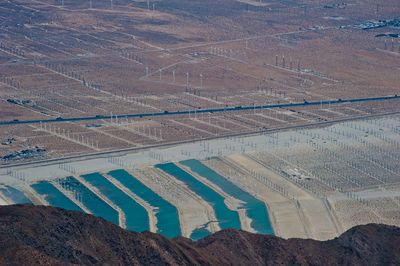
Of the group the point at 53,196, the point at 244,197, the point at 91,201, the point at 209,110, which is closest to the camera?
the point at 91,201

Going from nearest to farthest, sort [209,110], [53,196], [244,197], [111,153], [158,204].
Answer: [158,204] < [53,196] < [244,197] < [111,153] < [209,110]

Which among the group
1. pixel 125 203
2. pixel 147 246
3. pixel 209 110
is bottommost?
pixel 209 110

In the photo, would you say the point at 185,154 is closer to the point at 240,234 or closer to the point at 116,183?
the point at 116,183

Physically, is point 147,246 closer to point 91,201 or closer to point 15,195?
point 91,201

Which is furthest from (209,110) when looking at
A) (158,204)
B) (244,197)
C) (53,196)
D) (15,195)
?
(15,195)

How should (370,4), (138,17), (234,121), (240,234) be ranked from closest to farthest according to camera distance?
(240,234) → (234,121) → (138,17) → (370,4)

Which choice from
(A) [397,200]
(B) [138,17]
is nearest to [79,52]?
(B) [138,17]
